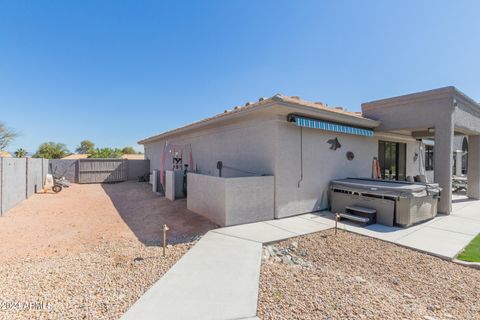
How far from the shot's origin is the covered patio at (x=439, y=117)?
26.8ft

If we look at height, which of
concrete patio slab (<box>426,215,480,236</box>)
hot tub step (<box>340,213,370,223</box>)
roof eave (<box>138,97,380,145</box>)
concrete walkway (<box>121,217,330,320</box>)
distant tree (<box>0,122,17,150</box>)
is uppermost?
distant tree (<box>0,122,17,150</box>)

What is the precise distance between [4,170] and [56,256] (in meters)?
6.93

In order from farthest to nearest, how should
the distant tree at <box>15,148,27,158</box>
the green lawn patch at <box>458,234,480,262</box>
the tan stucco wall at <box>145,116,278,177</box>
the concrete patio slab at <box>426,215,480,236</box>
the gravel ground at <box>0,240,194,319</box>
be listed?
the distant tree at <box>15,148,27,158</box>
the tan stucco wall at <box>145,116,278,177</box>
the concrete patio slab at <box>426,215,480,236</box>
the green lawn patch at <box>458,234,480,262</box>
the gravel ground at <box>0,240,194,319</box>

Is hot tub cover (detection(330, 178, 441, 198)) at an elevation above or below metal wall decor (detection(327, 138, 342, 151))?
below

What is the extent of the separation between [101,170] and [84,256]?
17.6 meters

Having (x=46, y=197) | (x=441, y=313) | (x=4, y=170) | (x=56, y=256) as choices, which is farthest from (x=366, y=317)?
(x=46, y=197)

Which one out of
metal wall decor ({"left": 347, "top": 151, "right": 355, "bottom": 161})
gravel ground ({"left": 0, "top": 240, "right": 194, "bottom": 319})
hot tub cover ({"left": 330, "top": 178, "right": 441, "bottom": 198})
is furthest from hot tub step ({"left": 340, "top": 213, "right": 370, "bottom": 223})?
gravel ground ({"left": 0, "top": 240, "right": 194, "bottom": 319})

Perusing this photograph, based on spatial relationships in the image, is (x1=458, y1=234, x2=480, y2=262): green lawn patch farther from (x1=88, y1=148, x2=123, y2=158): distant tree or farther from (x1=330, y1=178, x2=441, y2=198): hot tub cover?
(x1=88, y1=148, x2=123, y2=158): distant tree

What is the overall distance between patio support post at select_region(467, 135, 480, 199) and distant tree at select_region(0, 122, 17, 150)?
5566 centimetres

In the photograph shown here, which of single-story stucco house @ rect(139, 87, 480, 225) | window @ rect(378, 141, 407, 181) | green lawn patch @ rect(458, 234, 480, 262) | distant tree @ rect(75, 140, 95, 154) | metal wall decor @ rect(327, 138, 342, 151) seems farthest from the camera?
distant tree @ rect(75, 140, 95, 154)

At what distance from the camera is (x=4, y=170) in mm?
8688

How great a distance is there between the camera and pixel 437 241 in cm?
544

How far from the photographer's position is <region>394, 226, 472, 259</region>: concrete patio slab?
480 centimetres

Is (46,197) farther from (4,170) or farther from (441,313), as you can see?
(441,313)
